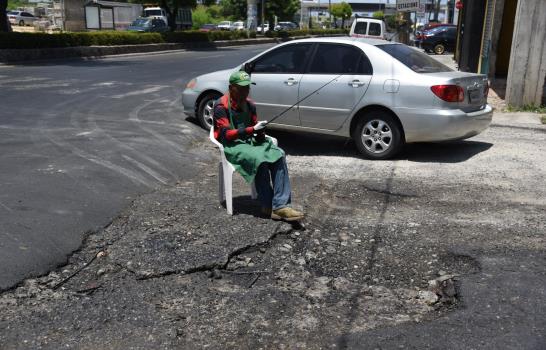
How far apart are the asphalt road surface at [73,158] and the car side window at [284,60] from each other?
5.12 feet

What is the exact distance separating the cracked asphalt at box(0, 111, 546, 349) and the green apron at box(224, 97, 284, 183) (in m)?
0.46

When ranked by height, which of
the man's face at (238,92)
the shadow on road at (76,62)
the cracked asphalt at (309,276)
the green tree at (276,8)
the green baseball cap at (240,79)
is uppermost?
the green tree at (276,8)

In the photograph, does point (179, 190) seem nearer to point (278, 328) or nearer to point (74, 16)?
point (278, 328)

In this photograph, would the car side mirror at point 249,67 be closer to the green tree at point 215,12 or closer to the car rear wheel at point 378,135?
the car rear wheel at point 378,135

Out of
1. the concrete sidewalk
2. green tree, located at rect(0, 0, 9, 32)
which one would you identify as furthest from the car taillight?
green tree, located at rect(0, 0, 9, 32)

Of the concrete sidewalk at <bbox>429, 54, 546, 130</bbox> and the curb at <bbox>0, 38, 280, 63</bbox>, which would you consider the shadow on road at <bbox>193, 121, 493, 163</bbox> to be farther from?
the curb at <bbox>0, 38, 280, 63</bbox>

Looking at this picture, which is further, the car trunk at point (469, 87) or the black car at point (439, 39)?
the black car at point (439, 39)

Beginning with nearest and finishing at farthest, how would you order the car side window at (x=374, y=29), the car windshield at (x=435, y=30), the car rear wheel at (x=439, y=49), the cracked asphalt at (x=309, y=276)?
the cracked asphalt at (x=309, y=276) → the car side window at (x=374, y=29) → the car windshield at (x=435, y=30) → the car rear wheel at (x=439, y=49)

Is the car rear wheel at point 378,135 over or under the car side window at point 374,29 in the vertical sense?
under

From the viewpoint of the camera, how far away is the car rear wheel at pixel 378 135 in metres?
7.49

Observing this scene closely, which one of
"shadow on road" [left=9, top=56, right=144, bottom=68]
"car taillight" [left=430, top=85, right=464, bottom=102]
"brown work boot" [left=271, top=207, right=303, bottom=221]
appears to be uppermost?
"car taillight" [left=430, top=85, right=464, bottom=102]

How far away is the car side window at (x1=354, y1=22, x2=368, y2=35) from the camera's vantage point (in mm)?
25748

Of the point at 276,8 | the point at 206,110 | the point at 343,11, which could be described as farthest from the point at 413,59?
the point at 343,11

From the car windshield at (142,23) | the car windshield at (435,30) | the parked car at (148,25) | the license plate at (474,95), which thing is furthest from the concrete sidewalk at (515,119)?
the car windshield at (142,23)
